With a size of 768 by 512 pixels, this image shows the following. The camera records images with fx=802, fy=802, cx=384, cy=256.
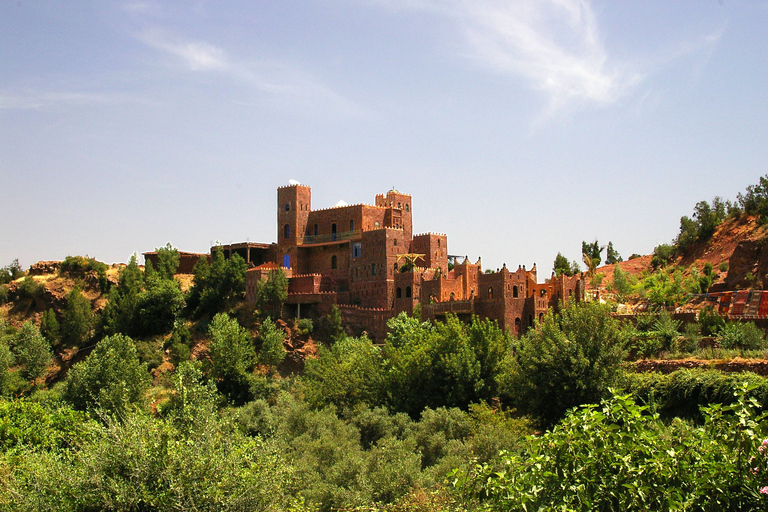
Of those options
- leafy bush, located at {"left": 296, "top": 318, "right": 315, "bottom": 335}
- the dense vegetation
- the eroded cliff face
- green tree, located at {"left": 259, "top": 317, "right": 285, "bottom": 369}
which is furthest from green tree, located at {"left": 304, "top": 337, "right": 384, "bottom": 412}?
the eroded cliff face

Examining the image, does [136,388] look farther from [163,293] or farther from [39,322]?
[39,322]

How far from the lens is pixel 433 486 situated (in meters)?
23.1

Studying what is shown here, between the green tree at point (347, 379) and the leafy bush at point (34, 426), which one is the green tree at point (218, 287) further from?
the leafy bush at point (34, 426)

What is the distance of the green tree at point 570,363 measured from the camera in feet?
90.0

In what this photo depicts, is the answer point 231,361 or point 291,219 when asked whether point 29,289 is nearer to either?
point 291,219

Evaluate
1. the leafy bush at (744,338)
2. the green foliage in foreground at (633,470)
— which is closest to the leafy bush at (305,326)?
the leafy bush at (744,338)

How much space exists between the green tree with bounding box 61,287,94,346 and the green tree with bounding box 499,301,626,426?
34.7 m

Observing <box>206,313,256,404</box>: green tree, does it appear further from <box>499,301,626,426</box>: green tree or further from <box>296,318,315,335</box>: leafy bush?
<box>499,301,626,426</box>: green tree

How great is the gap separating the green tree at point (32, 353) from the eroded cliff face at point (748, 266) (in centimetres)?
4065

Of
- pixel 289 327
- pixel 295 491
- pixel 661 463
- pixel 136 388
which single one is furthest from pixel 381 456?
pixel 289 327

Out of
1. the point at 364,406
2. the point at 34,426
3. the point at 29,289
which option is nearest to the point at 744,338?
the point at 364,406

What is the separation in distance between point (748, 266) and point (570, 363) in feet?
73.7

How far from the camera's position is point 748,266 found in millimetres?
45125

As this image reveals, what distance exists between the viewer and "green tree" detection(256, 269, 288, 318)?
49938mm
